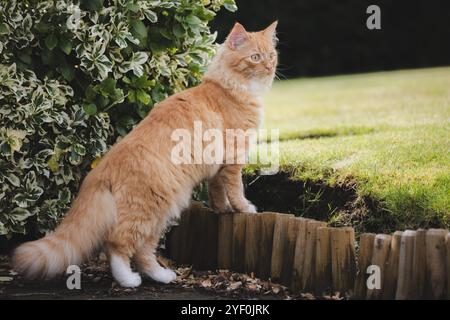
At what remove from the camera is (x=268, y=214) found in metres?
4.28

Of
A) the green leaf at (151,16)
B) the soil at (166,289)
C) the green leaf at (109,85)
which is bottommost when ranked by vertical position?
the soil at (166,289)

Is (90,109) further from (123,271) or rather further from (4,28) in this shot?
(123,271)

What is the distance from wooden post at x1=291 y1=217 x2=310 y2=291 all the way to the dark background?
8597 millimetres

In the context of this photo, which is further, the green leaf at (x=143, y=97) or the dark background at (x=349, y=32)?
the dark background at (x=349, y=32)

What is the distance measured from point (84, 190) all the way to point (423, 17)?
9.75m

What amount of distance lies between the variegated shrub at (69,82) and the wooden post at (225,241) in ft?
3.18

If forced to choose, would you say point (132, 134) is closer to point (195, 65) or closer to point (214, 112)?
point (214, 112)

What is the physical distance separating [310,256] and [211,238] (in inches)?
35.2

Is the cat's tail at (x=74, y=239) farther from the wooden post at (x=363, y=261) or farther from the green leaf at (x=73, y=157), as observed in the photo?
the wooden post at (x=363, y=261)

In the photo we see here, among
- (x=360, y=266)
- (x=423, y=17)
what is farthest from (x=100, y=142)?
(x=423, y=17)

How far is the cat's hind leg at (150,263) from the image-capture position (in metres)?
4.34

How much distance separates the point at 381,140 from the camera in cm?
586

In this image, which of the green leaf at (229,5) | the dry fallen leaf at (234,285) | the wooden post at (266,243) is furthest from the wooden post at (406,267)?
the green leaf at (229,5)

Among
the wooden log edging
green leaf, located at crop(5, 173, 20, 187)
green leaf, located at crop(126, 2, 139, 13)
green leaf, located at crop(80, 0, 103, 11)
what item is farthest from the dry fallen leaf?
green leaf, located at crop(80, 0, 103, 11)
